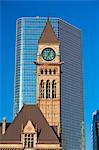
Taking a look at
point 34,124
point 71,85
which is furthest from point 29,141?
point 71,85

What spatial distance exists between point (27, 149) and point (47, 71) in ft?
50.3

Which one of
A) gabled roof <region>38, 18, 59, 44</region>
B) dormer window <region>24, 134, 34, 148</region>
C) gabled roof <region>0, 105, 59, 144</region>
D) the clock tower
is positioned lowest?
dormer window <region>24, 134, 34, 148</region>

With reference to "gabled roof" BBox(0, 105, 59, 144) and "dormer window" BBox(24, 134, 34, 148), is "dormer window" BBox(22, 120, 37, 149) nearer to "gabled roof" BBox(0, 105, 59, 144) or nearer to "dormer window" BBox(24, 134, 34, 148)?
"dormer window" BBox(24, 134, 34, 148)

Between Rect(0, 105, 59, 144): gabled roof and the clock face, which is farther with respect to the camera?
the clock face

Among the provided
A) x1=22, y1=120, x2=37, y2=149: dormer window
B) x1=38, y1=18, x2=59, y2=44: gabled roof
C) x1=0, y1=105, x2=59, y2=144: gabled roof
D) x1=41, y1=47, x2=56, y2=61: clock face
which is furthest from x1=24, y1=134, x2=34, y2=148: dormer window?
x1=38, y1=18, x2=59, y2=44: gabled roof

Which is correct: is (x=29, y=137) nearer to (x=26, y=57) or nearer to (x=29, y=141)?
(x=29, y=141)

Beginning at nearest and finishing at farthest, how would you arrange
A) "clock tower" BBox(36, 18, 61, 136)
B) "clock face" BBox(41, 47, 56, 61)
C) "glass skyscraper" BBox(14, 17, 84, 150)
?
"clock tower" BBox(36, 18, 61, 136)
"clock face" BBox(41, 47, 56, 61)
"glass skyscraper" BBox(14, 17, 84, 150)

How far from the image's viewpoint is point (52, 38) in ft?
246

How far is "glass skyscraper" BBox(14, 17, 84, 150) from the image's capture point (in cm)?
16675

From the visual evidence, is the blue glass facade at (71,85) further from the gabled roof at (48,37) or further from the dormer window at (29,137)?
the dormer window at (29,137)

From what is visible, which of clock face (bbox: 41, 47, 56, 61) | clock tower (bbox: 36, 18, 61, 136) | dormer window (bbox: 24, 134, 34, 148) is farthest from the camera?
clock face (bbox: 41, 47, 56, 61)

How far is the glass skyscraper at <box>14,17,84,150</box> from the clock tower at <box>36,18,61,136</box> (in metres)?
89.8

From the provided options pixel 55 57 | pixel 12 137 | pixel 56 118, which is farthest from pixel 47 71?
pixel 12 137

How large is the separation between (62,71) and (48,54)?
318ft
